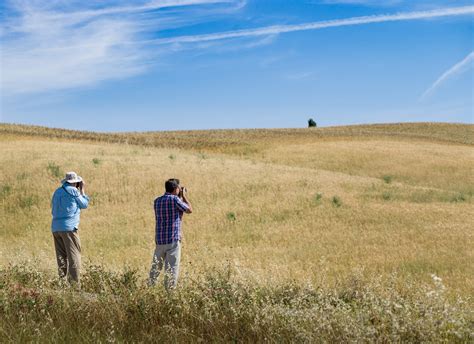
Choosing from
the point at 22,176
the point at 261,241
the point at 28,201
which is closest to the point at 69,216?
the point at 261,241

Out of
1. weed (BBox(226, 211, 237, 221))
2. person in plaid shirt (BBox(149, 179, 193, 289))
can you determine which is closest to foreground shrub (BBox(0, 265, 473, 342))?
person in plaid shirt (BBox(149, 179, 193, 289))

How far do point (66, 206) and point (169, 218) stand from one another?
6.76ft

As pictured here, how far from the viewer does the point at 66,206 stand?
10.5m

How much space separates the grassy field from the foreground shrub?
29 millimetres

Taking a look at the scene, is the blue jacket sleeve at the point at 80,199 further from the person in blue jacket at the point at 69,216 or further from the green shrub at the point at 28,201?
the green shrub at the point at 28,201

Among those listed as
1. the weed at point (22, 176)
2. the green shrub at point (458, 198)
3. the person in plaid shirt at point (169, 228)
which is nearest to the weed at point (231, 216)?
the person in plaid shirt at point (169, 228)

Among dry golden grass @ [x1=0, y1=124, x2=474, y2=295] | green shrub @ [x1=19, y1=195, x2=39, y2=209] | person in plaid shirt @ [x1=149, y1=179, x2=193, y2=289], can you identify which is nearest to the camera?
person in plaid shirt @ [x1=149, y1=179, x2=193, y2=289]

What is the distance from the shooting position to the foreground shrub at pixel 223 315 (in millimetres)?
5961

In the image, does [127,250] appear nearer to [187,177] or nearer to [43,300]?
[43,300]

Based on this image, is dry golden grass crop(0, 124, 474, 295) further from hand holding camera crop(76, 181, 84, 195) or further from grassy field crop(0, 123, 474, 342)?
hand holding camera crop(76, 181, 84, 195)

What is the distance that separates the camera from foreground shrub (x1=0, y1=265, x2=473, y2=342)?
19.6 ft

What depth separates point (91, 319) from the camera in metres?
6.80

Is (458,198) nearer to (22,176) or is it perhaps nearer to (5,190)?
(5,190)

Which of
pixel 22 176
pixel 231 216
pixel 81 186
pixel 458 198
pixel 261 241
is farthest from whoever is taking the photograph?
pixel 22 176
